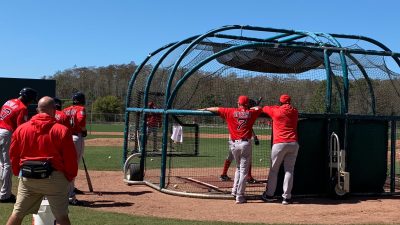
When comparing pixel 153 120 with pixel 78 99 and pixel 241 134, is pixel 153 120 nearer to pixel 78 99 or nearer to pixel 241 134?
pixel 78 99

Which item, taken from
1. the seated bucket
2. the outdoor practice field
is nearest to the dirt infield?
the outdoor practice field

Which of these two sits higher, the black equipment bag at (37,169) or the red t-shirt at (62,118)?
the red t-shirt at (62,118)

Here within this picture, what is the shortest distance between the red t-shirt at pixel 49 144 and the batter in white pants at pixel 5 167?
3278mm

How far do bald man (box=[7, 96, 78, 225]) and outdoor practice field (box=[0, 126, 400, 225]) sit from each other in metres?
1.78

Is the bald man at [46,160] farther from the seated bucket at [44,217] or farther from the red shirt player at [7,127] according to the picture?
the red shirt player at [7,127]

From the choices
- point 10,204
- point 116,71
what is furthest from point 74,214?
point 116,71

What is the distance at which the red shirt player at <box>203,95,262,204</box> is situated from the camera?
8.61m

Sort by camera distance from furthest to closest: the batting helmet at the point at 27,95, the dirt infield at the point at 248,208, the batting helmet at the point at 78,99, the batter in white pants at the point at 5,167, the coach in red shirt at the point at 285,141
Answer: the coach in red shirt at the point at 285,141
the batting helmet at the point at 78,99
the batter in white pants at the point at 5,167
the batting helmet at the point at 27,95
the dirt infield at the point at 248,208

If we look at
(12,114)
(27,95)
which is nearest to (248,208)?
(27,95)

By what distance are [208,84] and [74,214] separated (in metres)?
4.07

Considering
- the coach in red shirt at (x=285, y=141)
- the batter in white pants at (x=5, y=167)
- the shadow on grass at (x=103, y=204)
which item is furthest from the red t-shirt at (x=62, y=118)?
the coach in red shirt at (x=285, y=141)

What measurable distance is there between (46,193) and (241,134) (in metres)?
4.20

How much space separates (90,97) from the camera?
281 feet

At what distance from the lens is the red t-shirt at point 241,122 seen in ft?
28.3
